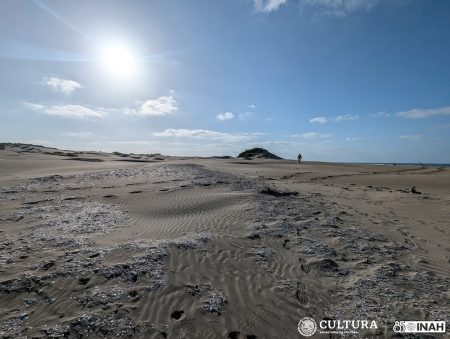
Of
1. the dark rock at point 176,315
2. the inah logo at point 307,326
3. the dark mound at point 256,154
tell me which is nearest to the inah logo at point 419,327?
the inah logo at point 307,326

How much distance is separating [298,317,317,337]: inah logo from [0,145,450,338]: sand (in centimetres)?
10

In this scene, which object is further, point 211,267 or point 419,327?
point 211,267

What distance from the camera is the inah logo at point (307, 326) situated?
14.7 feet

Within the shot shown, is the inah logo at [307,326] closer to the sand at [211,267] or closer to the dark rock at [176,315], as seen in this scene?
the sand at [211,267]

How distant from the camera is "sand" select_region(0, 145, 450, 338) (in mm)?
4562

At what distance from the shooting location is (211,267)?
242 inches

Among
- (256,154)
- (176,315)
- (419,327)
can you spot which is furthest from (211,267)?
(256,154)

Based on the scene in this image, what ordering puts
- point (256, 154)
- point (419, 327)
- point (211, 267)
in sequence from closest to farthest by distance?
1. point (419, 327)
2. point (211, 267)
3. point (256, 154)

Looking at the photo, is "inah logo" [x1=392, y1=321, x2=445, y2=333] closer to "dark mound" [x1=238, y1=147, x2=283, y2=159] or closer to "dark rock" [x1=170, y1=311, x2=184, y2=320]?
"dark rock" [x1=170, y1=311, x2=184, y2=320]

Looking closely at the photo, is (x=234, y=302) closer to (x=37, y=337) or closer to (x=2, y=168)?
(x=37, y=337)

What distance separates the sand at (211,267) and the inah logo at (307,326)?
0.10m

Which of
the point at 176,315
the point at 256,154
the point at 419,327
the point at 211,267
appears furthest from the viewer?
the point at 256,154

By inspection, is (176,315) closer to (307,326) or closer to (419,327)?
(307,326)

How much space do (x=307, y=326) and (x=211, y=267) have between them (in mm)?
2229
